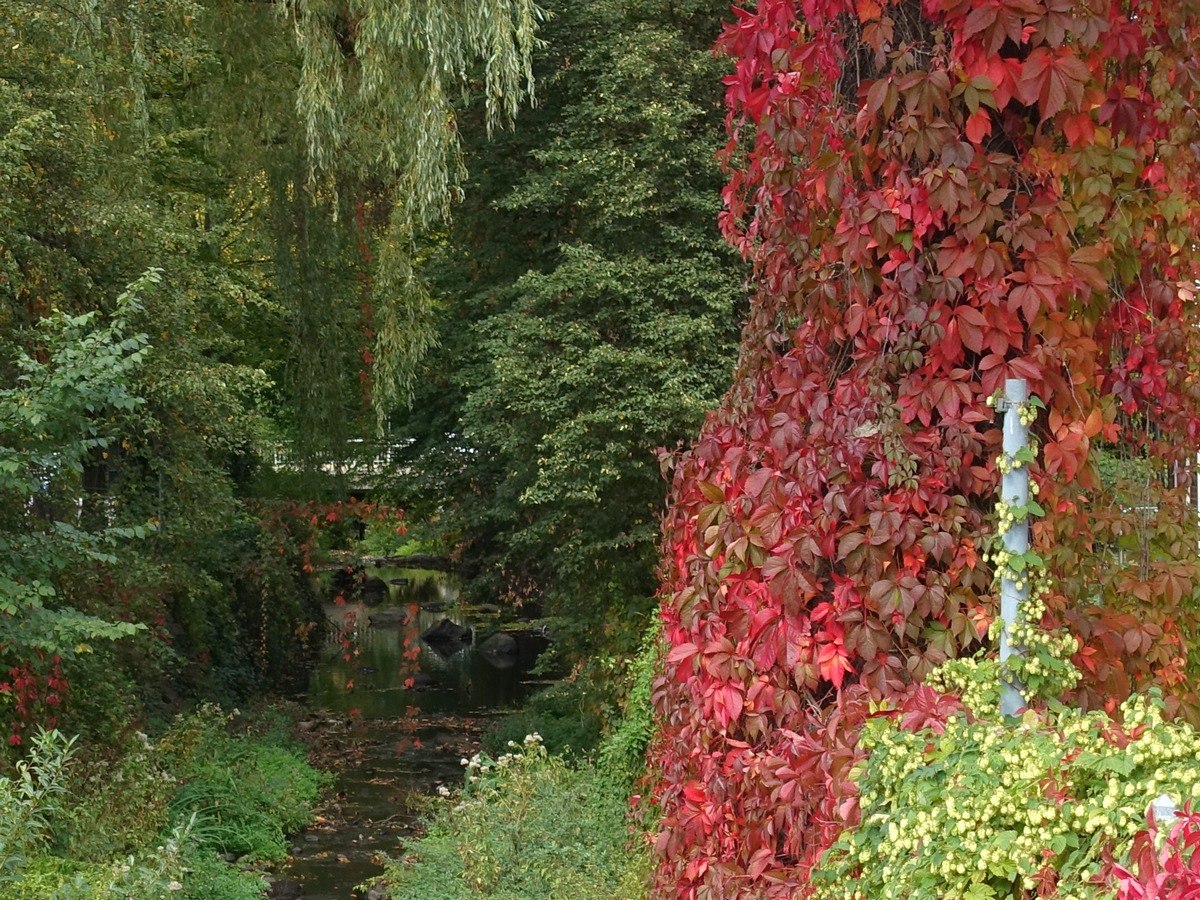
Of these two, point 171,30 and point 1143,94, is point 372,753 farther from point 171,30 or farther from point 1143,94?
point 1143,94

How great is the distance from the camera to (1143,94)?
3725mm

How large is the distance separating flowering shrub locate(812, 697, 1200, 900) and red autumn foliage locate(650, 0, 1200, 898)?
199 millimetres

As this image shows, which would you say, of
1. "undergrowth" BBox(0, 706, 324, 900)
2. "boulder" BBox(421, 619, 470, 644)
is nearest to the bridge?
"undergrowth" BBox(0, 706, 324, 900)

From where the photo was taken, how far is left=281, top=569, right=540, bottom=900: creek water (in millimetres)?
11751

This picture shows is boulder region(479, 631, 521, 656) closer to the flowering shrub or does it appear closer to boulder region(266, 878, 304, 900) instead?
boulder region(266, 878, 304, 900)

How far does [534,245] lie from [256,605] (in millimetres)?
6642

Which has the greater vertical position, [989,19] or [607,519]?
[989,19]

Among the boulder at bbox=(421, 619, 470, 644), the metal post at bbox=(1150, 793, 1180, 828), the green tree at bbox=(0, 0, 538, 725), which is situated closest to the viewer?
the metal post at bbox=(1150, 793, 1180, 828)

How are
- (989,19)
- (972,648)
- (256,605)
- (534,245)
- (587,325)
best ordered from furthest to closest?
(256,605), (534,245), (587,325), (972,648), (989,19)

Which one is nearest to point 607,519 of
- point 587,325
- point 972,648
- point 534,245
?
point 587,325

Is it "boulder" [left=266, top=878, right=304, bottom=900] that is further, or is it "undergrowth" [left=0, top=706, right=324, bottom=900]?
"boulder" [left=266, top=878, right=304, bottom=900]

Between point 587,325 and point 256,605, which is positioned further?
point 256,605

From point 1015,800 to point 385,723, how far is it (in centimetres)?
1482

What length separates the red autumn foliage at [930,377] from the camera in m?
3.52
